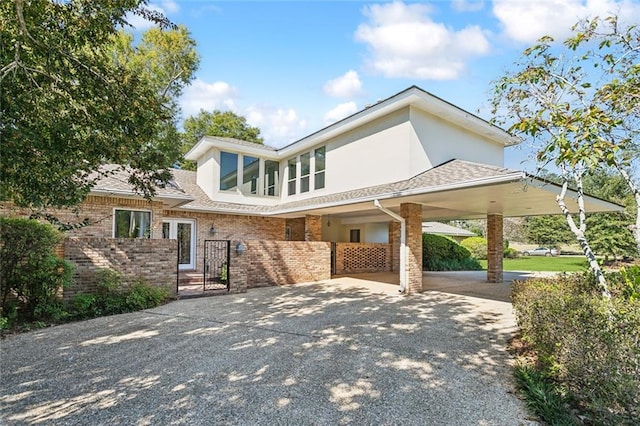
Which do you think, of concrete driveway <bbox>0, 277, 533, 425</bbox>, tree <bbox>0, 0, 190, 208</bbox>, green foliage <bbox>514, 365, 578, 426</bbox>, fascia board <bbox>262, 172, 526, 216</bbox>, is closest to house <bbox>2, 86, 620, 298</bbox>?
fascia board <bbox>262, 172, 526, 216</bbox>

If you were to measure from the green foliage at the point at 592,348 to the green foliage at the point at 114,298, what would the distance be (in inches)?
333

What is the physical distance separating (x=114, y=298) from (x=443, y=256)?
18689mm

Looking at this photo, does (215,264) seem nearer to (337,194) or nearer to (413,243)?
(337,194)

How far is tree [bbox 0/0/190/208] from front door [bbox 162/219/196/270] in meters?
9.18

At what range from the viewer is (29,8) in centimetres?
518

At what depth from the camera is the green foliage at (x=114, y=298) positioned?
7734 millimetres

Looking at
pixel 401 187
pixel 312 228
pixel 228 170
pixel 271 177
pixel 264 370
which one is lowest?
pixel 264 370

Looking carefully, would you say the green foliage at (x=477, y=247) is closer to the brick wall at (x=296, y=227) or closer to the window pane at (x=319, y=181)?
the brick wall at (x=296, y=227)

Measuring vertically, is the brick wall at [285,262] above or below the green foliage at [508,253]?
above

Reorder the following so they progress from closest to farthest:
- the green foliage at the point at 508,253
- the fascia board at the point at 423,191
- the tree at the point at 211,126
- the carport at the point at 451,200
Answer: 1. the fascia board at the point at 423,191
2. the carport at the point at 451,200
3. the tree at the point at 211,126
4. the green foliage at the point at 508,253

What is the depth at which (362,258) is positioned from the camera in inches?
680

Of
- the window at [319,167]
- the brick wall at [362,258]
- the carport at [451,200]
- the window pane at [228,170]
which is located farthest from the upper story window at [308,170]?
the brick wall at [362,258]

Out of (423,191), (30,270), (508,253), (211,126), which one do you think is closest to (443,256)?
(423,191)

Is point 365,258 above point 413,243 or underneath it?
underneath
